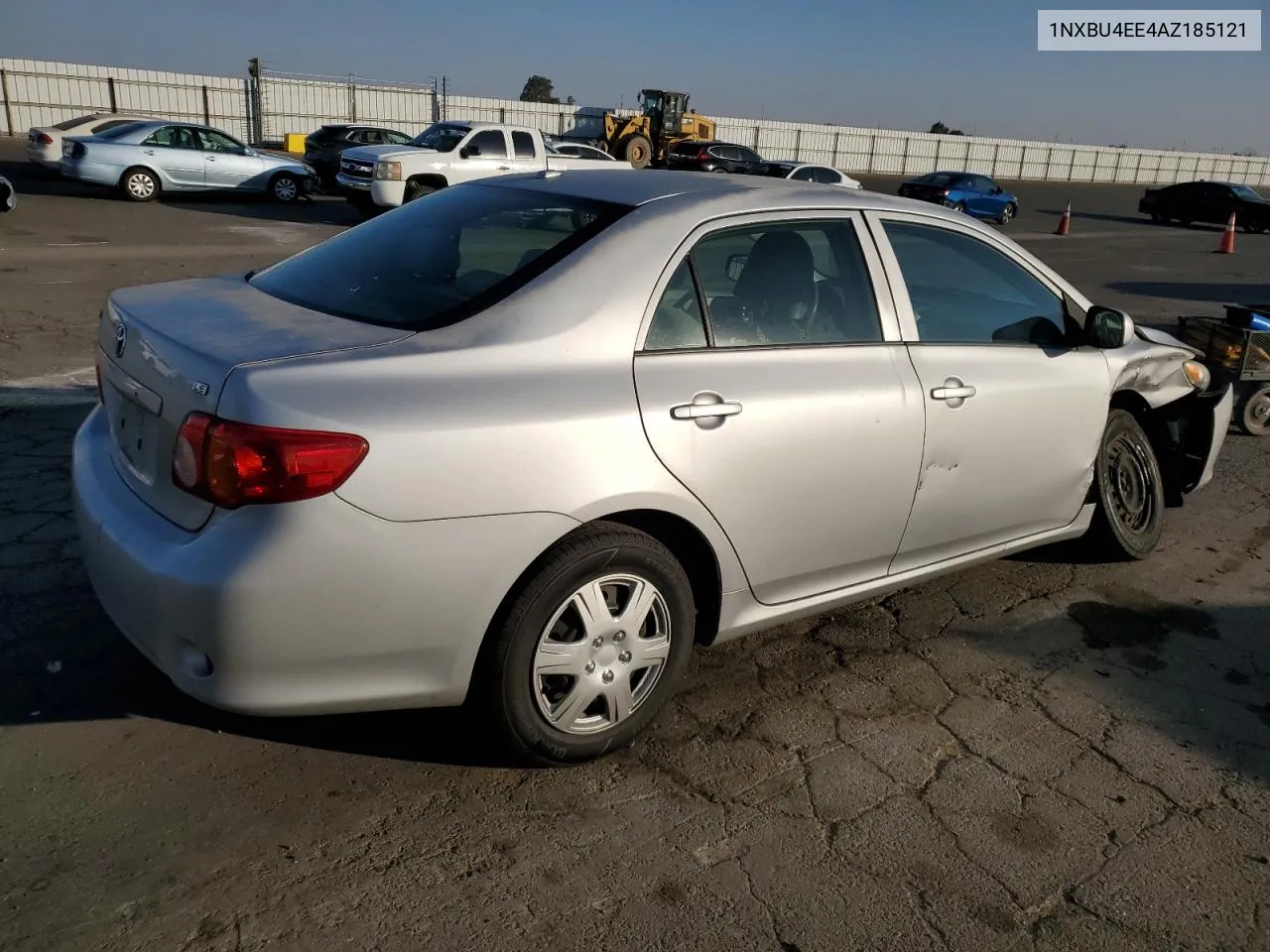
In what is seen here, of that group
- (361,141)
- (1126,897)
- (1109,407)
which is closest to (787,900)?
(1126,897)

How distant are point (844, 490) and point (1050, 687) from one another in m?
1.12

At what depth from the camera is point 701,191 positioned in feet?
11.3

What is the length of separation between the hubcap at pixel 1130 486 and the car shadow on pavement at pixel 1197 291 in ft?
36.6

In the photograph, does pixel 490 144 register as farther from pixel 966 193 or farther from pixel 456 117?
pixel 456 117

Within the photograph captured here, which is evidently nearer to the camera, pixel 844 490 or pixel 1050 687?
pixel 844 490

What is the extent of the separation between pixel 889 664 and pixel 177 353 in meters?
2.56

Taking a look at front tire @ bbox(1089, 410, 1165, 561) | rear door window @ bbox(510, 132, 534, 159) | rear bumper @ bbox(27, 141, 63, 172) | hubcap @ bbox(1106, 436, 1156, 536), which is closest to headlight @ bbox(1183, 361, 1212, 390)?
front tire @ bbox(1089, 410, 1165, 561)

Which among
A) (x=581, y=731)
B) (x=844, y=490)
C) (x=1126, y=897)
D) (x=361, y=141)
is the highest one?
(x=361, y=141)

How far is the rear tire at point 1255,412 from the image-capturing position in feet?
24.2

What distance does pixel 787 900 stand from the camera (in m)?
2.60

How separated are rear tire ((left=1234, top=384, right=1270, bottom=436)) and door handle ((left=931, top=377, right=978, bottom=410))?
4.77m

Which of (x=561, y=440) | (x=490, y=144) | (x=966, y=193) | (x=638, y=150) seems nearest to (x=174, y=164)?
(x=490, y=144)

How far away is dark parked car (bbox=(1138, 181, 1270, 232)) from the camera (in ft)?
103

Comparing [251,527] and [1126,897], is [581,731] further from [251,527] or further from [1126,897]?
[1126,897]
